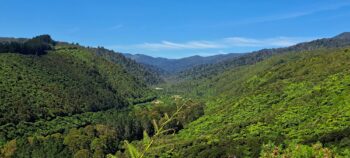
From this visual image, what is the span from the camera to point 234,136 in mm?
152000

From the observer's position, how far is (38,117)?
7849 inches

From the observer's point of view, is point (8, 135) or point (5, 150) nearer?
point (5, 150)

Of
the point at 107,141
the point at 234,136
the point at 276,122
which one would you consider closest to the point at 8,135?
the point at 107,141

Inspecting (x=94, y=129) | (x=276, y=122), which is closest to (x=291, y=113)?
(x=276, y=122)

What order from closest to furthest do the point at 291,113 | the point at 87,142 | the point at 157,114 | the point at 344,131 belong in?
the point at 344,131 → the point at 87,142 → the point at 291,113 → the point at 157,114

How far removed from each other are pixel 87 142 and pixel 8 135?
35300 mm

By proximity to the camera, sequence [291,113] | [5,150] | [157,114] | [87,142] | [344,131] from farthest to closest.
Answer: [157,114], [291,113], [87,142], [5,150], [344,131]

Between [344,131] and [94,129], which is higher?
[344,131]

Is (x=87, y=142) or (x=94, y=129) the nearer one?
(x=87, y=142)

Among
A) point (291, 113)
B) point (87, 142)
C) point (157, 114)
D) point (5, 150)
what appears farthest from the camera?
point (157, 114)

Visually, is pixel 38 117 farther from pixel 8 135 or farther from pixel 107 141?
pixel 107 141

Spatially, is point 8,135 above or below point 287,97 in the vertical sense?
below

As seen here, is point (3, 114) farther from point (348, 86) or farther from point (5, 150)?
point (348, 86)

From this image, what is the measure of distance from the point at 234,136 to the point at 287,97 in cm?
5169
